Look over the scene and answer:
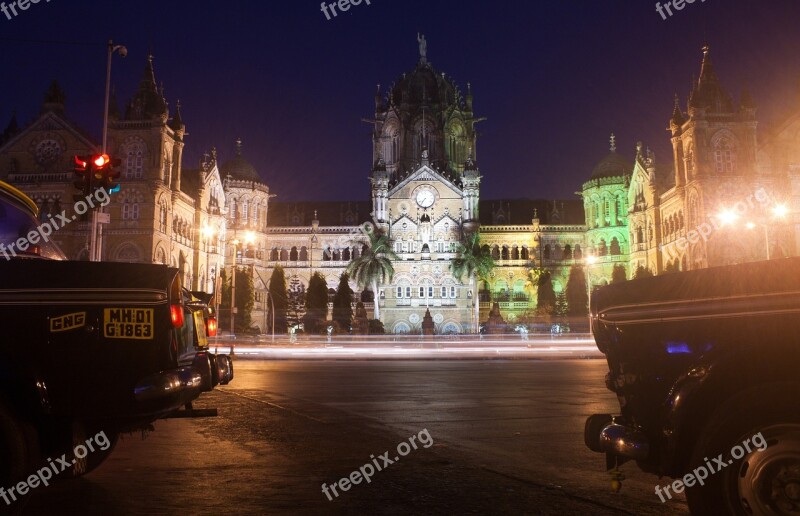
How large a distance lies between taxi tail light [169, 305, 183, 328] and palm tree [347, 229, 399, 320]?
60.2 m

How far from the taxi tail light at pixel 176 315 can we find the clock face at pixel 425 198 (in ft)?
223

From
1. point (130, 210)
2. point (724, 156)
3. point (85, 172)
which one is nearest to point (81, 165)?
point (85, 172)

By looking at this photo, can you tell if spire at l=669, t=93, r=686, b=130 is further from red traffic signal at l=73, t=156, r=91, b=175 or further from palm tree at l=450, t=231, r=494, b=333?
red traffic signal at l=73, t=156, r=91, b=175

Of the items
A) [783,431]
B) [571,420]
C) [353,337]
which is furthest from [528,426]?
[353,337]

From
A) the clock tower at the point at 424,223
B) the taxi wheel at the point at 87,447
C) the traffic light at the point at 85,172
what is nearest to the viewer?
the taxi wheel at the point at 87,447

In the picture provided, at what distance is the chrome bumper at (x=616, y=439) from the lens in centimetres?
423

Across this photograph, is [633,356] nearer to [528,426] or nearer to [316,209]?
[528,426]

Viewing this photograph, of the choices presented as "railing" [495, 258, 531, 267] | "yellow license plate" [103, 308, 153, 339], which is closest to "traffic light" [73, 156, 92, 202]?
"yellow license plate" [103, 308, 153, 339]

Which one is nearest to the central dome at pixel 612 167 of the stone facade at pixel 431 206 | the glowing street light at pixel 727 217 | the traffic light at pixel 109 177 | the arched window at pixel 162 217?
the stone facade at pixel 431 206

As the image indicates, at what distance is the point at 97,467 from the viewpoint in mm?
6953

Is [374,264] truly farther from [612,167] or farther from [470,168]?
[612,167]

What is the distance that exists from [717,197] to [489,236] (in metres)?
29.2

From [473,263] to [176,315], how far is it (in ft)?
206

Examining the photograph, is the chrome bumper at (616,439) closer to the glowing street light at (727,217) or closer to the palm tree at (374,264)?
the glowing street light at (727,217)
